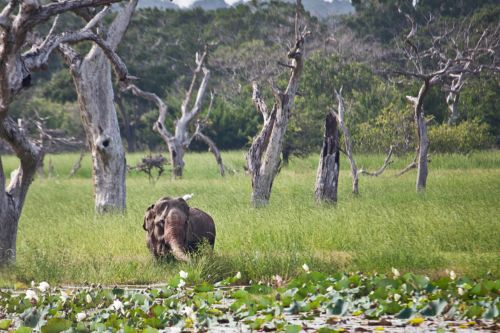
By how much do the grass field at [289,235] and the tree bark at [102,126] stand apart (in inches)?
21.1

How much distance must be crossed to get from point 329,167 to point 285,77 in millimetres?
24639

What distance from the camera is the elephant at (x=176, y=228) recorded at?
1176cm

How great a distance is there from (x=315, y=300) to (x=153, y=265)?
3852mm

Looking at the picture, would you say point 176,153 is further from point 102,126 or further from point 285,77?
point 285,77

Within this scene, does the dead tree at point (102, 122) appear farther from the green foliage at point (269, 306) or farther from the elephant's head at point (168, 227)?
the green foliage at point (269, 306)

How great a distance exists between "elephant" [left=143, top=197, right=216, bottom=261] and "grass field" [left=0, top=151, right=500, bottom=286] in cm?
24

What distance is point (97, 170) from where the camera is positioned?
19594mm

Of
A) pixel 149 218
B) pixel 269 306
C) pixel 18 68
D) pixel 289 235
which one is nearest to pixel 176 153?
pixel 289 235

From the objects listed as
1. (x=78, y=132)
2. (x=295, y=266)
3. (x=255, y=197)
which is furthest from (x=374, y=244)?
(x=78, y=132)

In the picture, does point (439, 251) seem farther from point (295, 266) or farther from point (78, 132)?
point (78, 132)

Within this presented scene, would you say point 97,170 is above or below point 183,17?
below

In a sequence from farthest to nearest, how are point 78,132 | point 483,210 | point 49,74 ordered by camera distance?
point 49,74 → point 78,132 → point 483,210

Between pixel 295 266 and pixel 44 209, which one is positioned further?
pixel 44 209

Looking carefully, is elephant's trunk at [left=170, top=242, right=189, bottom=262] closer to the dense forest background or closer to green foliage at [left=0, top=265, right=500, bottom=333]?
green foliage at [left=0, top=265, right=500, bottom=333]
